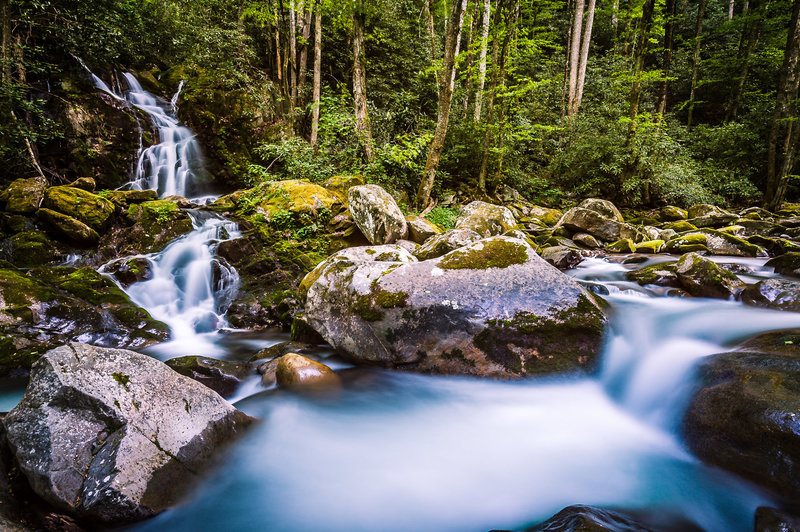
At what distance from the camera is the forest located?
9820 millimetres

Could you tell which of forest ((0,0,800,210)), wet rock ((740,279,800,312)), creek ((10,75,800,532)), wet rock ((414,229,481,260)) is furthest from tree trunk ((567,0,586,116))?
creek ((10,75,800,532))

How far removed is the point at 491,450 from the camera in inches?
121

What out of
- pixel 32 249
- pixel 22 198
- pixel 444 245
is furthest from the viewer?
pixel 22 198

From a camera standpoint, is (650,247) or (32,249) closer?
(32,249)

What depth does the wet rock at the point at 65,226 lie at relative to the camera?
701cm

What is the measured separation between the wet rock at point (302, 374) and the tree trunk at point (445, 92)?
736 cm

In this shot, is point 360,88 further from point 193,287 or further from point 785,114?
point 785,114

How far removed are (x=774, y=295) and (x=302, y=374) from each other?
6.11 m

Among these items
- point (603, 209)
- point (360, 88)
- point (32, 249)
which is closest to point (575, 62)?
point (603, 209)

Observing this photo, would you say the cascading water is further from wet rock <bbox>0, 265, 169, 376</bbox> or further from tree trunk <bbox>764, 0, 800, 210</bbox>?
tree trunk <bbox>764, 0, 800, 210</bbox>

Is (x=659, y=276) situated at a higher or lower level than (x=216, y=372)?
higher

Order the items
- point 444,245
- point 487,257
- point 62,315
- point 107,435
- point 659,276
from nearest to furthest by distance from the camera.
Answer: point 107,435 < point 487,257 < point 62,315 < point 659,276 < point 444,245

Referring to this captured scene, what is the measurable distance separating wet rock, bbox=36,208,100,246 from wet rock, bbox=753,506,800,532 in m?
10.2

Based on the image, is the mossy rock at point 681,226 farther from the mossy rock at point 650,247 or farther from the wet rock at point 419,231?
the wet rock at point 419,231
